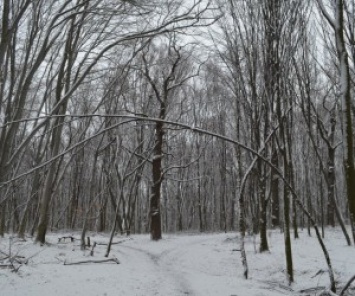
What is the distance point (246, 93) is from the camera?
12633 millimetres

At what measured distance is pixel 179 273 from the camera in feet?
29.8

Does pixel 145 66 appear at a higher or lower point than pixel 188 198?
higher

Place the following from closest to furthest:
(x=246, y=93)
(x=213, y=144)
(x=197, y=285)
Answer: (x=197, y=285) < (x=246, y=93) < (x=213, y=144)

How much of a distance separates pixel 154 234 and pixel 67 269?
8.08 m

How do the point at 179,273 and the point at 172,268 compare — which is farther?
the point at 172,268

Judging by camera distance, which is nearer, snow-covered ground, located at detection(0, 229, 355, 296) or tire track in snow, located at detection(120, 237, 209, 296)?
snow-covered ground, located at detection(0, 229, 355, 296)

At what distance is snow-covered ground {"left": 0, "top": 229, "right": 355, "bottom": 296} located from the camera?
680 centimetres

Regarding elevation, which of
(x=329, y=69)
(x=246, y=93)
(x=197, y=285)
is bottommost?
(x=197, y=285)

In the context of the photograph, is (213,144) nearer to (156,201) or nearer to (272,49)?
(156,201)

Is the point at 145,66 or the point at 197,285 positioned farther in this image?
the point at 145,66

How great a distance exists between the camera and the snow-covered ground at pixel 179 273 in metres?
6.80

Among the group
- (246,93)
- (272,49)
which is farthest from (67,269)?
(246,93)

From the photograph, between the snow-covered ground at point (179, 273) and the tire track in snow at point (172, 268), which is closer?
the snow-covered ground at point (179, 273)

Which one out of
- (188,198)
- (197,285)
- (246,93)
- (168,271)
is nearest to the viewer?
(197,285)
